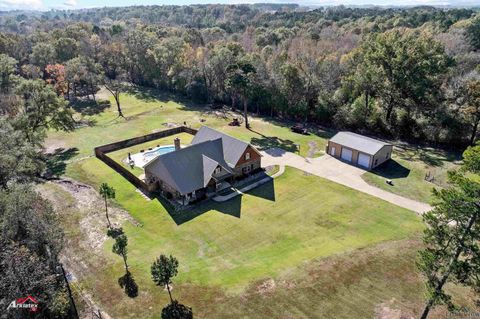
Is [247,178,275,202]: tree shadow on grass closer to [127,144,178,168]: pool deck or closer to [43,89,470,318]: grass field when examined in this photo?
[43,89,470,318]: grass field

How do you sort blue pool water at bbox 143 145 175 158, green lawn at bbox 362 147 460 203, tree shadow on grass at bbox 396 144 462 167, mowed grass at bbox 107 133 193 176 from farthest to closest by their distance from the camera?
blue pool water at bbox 143 145 175 158 → tree shadow on grass at bbox 396 144 462 167 → mowed grass at bbox 107 133 193 176 → green lawn at bbox 362 147 460 203

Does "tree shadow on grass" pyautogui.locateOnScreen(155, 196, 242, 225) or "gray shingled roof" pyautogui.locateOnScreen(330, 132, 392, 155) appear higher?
"gray shingled roof" pyautogui.locateOnScreen(330, 132, 392, 155)

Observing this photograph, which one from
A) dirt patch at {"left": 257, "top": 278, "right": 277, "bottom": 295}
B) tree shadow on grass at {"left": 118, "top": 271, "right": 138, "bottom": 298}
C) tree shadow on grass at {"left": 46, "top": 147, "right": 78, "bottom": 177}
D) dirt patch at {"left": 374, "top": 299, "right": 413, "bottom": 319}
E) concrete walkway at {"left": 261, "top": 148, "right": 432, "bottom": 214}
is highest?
dirt patch at {"left": 374, "top": 299, "right": 413, "bottom": 319}

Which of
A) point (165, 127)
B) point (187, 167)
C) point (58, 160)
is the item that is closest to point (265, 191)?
point (187, 167)

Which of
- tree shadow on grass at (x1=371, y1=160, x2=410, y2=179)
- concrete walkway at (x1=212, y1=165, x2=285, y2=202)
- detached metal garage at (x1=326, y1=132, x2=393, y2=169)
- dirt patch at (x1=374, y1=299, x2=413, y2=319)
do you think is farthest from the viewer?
detached metal garage at (x1=326, y1=132, x2=393, y2=169)

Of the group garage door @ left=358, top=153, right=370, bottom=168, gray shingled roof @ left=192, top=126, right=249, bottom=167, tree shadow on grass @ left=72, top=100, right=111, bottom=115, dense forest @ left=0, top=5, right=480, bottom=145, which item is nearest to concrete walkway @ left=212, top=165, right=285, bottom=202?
gray shingled roof @ left=192, top=126, right=249, bottom=167

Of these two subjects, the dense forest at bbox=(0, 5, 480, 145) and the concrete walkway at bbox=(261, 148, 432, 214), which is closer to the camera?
the concrete walkway at bbox=(261, 148, 432, 214)
